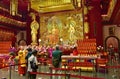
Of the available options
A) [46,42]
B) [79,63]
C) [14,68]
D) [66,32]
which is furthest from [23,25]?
[79,63]

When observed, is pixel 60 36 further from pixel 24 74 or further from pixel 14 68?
pixel 24 74

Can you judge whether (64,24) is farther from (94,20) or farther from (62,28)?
(94,20)

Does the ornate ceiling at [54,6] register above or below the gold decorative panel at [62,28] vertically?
above

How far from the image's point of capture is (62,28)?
64.9 feet

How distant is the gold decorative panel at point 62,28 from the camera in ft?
61.9

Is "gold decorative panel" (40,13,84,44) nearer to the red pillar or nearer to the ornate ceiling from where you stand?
the red pillar

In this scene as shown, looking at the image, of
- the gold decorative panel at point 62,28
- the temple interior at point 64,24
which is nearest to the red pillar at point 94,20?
the temple interior at point 64,24

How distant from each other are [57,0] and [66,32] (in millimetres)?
5130

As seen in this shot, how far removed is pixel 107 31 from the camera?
20.7 meters

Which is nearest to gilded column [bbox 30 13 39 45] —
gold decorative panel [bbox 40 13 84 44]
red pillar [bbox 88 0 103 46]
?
gold decorative panel [bbox 40 13 84 44]

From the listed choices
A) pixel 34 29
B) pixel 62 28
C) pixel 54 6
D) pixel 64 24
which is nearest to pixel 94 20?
pixel 64 24

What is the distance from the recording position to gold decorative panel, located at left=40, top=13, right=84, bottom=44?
18859 millimetres

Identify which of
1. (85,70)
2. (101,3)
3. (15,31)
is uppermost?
(101,3)

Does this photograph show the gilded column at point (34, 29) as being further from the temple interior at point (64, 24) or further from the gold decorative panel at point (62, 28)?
the gold decorative panel at point (62, 28)
